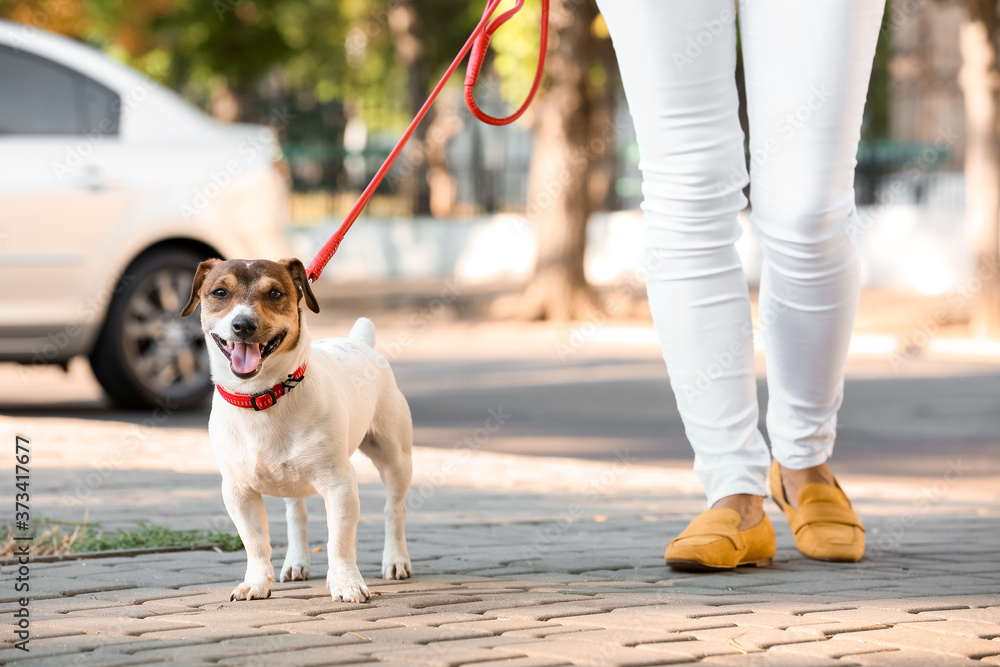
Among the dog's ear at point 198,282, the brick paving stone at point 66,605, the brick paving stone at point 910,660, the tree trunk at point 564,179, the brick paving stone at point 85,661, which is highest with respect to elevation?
the tree trunk at point 564,179

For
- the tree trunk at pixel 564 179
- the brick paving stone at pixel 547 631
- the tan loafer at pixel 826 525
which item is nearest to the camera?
the brick paving stone at pixel 547 631

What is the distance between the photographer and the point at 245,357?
10.7 ft

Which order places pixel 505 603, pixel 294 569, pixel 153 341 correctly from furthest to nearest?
pixel 153 341, pixel 294 569, pixel 505 603

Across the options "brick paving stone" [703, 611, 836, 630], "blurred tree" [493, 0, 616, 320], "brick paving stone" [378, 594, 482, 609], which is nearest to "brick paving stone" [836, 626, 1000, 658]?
"brick paving stone" [703, 611, 836, 630]

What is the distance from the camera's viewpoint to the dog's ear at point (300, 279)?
11.5ft

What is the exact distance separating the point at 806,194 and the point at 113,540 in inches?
88.6

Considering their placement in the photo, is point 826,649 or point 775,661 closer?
point 775,661

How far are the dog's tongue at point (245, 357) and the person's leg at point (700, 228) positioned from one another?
50.4 inches

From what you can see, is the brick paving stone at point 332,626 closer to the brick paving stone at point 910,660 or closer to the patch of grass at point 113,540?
the brick paving stone at point 910,660

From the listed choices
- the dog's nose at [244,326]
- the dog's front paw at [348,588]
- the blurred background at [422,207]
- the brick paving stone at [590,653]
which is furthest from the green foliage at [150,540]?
the blurred background at [422,207]

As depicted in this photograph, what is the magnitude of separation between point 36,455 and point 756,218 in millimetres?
3820

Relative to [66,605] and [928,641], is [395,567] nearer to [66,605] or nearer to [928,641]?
[66,605]

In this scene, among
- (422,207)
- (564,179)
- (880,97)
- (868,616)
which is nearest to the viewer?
(868,616)

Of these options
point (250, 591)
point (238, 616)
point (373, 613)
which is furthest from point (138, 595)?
point (373, 613)
